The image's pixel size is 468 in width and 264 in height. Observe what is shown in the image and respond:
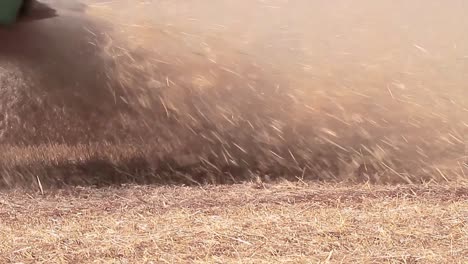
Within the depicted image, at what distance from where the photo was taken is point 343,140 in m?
2.39

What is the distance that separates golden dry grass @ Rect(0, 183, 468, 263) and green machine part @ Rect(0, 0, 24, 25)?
61 cm

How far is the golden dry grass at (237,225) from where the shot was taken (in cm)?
163

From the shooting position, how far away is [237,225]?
1.82 m

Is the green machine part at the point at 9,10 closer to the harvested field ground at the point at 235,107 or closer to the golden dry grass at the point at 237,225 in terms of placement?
the harvested field ground at the point at 235,107

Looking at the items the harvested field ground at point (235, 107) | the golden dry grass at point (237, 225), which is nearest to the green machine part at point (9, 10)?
the harvested field ground at point (235, 107)

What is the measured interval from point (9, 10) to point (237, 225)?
41.7 inches

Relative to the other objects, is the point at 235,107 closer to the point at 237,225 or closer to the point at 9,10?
the point at 237,225

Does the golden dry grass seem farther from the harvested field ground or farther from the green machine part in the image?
the green machine part

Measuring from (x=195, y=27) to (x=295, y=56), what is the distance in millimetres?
401

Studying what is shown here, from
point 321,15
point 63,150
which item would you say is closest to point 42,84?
point 63,150

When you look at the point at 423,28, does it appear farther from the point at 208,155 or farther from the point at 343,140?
the point at 208,155

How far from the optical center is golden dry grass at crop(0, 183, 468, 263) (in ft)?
5.34

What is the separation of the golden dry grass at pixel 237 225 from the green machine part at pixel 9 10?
611 millimetres

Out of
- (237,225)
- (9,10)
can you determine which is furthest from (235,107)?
(9,10)
